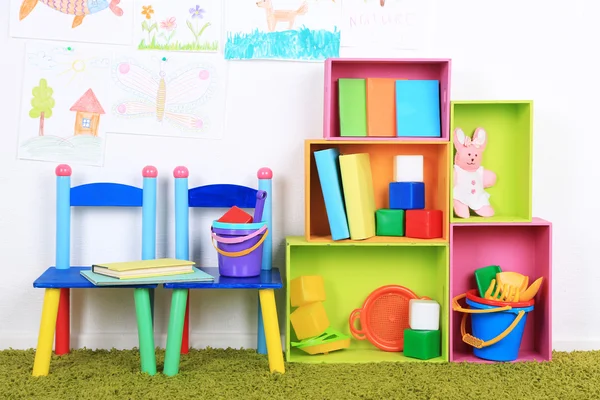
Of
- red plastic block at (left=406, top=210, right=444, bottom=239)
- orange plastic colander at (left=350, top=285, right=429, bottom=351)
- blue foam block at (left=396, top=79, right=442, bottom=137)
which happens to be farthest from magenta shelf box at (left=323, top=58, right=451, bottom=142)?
orange plastic colander at (left=350, top=285, right=429, bottom=351)

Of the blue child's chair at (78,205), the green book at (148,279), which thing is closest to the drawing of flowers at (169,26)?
the blue child's chair at (78,205)

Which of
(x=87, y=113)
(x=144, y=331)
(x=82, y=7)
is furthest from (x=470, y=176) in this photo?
(x=82, y=7)

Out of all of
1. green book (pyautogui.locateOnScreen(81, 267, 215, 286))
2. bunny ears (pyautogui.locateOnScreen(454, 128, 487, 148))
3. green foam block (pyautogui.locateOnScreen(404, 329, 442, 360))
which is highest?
bunny ears (pyautogui.locateOnScreen(454, 128, 487, 148))

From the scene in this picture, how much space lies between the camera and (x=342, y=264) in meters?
2.39

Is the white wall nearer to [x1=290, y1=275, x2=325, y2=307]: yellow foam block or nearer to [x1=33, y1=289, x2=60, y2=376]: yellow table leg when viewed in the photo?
[x1=290, y1=275, x2=325, y2=307]: yellow foam block

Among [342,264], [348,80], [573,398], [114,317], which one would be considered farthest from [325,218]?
[573,398]

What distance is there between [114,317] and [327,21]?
3.87ft

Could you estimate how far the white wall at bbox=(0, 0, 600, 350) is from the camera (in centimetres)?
236

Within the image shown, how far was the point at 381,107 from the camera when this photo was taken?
7.50 ft

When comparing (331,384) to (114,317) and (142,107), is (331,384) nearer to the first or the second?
(114,317)

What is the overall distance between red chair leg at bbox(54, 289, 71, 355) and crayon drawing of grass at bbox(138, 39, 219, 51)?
81cm

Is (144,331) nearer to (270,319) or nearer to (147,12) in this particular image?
(270,319)

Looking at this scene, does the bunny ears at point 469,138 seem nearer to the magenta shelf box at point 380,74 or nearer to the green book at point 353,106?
the magenta shelf box at point 380,74

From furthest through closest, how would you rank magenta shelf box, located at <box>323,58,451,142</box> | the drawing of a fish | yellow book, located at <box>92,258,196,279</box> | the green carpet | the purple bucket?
the drawing of a fish
magenta shelf box, located at <box>323,58,451,142</box>
the purple bucket
yellow book, located at <box>92,258,196,279</box>
the green carpet
